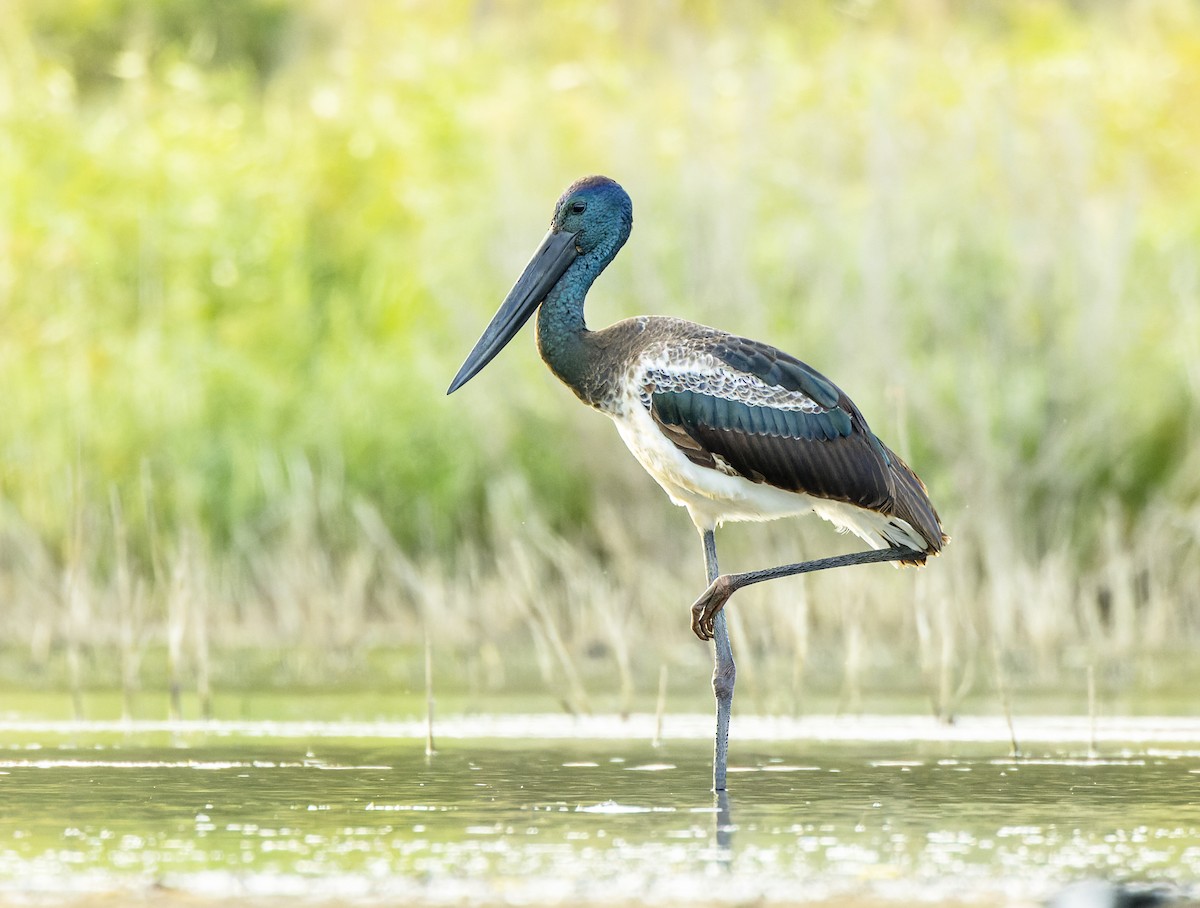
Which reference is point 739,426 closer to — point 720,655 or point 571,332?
point 571,332

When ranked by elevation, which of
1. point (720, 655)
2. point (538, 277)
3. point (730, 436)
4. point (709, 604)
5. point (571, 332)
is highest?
point (538, 277)

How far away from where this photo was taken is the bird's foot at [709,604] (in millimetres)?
8125

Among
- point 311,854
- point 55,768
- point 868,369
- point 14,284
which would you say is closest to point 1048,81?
point 868,369

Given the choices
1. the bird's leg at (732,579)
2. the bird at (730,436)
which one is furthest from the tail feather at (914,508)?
the bird's leg at (732,579)

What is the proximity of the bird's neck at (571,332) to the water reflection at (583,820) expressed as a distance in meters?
1.39

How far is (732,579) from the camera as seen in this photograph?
816 cm

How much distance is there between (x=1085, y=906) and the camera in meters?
5.16

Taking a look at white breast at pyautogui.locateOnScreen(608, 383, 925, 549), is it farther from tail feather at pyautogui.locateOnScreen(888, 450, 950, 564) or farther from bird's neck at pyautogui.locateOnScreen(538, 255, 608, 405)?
bird's neck at pyautogui.locateOnScreen(538, 255, 608, 405)

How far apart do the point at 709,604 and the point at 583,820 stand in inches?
62.0

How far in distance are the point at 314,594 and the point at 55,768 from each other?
4754 millimetres

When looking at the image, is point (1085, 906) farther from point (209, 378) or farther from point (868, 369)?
point (209, 378)

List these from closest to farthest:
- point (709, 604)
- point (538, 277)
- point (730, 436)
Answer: point (730, 436) → point (709, 604) → point (538, 277)

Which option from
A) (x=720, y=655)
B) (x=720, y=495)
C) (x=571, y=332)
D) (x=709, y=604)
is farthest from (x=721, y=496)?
(x=571, y=332)

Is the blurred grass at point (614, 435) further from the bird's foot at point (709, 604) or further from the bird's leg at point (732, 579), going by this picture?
the bird's foot at point (709, 604)
